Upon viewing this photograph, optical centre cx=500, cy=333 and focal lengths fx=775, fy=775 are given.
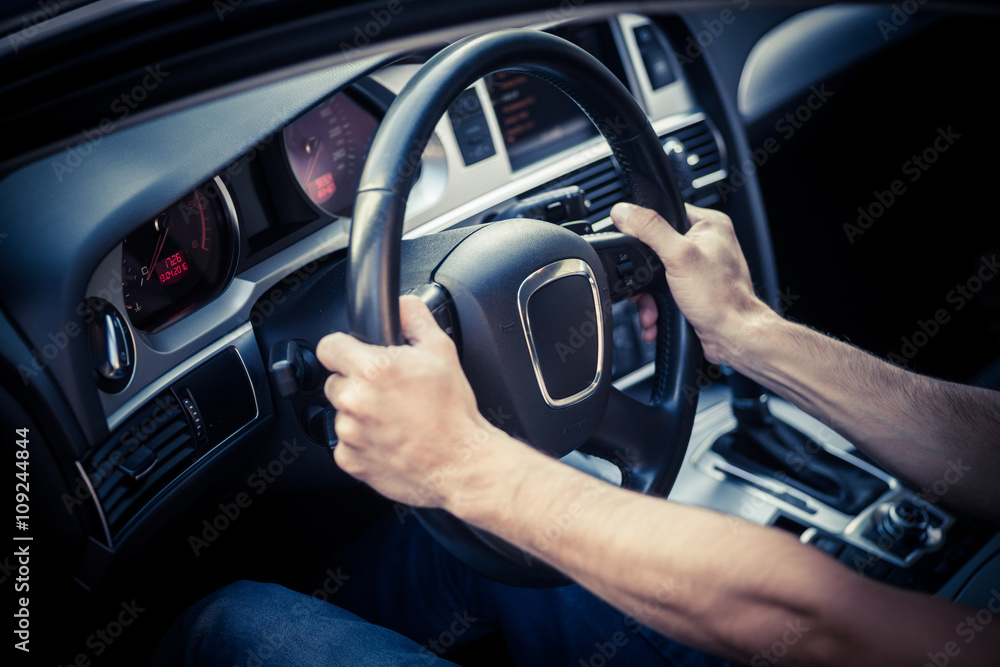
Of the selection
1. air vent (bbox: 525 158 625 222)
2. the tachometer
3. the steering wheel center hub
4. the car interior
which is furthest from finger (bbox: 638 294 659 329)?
the tachometer

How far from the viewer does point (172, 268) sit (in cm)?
104

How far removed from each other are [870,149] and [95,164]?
200 cm

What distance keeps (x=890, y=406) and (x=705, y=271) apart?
0.32 meters

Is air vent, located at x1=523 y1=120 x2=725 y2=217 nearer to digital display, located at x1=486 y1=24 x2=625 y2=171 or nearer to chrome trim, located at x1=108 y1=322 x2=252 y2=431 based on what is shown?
digital display, located at x1=486 y1=24 x2=625 y2=171

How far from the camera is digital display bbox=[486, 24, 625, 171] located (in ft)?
5.16

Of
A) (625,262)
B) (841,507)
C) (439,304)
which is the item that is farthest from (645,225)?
(841,507)

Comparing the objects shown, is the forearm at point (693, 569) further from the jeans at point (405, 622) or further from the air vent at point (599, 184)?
the air vent at point (599, 184)

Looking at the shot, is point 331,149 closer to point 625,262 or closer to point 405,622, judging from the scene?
point 625,262

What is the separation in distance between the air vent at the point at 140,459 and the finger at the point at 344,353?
0.35 metres

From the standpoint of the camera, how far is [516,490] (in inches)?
28.8

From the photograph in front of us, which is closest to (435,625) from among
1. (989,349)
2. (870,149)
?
Result: (870,149)

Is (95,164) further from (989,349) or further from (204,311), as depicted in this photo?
(989,349)

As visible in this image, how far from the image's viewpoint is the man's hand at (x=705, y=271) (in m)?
1.09

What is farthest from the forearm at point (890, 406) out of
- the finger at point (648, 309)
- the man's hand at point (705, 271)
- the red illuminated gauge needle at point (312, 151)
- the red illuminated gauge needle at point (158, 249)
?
the red illuminated gauge needle at point (158, 249)
